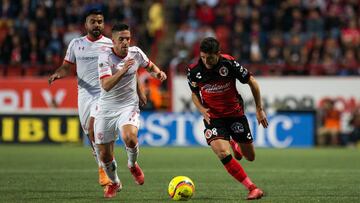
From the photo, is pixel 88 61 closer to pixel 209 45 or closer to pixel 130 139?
pixel 130 139

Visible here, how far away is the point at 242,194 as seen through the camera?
10648 millimetres

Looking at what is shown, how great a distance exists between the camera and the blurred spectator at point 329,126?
23.9 m

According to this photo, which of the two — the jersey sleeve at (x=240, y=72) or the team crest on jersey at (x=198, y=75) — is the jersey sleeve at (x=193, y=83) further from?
the jersey sleeve at (x=240, y=72)

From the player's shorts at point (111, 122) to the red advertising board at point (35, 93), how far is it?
49.3 ft

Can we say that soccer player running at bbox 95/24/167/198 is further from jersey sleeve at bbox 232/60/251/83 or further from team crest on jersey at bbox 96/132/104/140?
jersey sleeve at bbox 232/60/251/83

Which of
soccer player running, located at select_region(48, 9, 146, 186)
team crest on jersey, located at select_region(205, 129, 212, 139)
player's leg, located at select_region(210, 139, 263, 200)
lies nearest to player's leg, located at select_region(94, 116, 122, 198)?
soccer player running, located at select_region(48, 9, 146, 186)

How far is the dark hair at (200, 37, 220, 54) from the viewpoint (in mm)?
9719

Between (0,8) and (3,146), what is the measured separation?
22.9 ft

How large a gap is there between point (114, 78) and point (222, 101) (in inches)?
59.6

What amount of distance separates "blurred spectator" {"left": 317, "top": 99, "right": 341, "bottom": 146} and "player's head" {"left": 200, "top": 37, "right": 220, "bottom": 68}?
1440cm

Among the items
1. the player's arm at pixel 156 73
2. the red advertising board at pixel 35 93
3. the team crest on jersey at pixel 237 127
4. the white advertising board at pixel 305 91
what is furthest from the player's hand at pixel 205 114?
the red advertising board at pixel 35 93

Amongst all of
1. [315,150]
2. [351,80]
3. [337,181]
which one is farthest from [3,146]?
[337,181]

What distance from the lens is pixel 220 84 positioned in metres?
10.5

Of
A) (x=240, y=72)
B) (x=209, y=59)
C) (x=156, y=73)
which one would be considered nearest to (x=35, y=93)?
(x=156, y=73)
